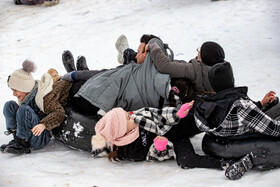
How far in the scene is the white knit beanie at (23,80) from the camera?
3.05m

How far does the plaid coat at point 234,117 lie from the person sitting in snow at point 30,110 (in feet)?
4.63

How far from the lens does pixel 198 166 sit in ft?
8.53

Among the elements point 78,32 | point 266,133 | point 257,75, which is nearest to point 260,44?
point 257,75

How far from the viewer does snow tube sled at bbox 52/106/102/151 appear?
304 centimetres

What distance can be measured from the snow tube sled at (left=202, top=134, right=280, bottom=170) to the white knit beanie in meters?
1.77

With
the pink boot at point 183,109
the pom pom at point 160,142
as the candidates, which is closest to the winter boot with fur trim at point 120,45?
the pink boot at point 183,109

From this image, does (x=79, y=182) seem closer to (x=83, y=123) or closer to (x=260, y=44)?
(x=83, y=123)

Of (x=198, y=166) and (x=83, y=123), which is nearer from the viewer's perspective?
(x=198, y=166)

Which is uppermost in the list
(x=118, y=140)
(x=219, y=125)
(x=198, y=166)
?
(x=219, y=125)

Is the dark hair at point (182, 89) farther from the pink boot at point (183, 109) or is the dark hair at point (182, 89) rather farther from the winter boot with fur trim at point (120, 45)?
the winter boot with fur trim at point (120, 45)

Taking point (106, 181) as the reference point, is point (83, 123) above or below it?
above

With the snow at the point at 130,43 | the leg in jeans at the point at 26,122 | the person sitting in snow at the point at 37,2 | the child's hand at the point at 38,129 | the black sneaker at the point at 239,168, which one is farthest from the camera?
the person sitting in snow at the point at 37,2

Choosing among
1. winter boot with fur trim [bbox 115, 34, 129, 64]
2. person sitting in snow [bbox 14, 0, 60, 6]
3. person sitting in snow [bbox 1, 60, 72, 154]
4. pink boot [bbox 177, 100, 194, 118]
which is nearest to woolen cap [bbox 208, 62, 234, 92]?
pink boot [bbox 177, 100, 194, 118]

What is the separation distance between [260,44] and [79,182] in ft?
13.4
